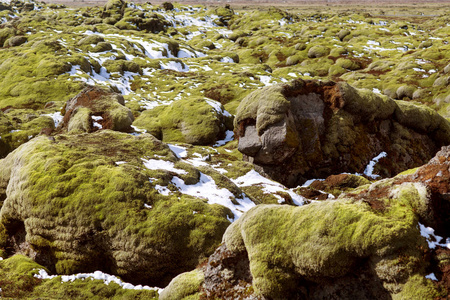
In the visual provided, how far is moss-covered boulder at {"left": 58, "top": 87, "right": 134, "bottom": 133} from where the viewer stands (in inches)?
1414

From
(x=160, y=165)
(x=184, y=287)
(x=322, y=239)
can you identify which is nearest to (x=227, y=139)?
(x=160, y=165)

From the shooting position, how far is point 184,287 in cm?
1373

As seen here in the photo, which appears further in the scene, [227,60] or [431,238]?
[227,60]

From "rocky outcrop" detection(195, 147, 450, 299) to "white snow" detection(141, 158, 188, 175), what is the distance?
36.2ft

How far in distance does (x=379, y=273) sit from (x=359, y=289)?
0.98m

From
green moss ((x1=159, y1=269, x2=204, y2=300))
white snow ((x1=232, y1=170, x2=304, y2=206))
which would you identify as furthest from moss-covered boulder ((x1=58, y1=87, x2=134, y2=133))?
green moss ((x1=159, y1=269, x2=204, y2=300))

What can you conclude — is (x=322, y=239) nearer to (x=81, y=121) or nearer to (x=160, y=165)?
(x=160, y=165)

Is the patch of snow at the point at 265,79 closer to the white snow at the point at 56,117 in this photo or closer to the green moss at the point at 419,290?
the white snow at the point at 56,117

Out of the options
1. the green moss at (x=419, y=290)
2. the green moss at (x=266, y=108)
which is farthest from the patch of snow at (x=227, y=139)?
the green moss at (x=419, y=290)

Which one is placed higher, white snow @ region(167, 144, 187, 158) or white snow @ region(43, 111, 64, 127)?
white snow @ region(167, 144, 187, 158)

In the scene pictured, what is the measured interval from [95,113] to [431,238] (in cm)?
3639

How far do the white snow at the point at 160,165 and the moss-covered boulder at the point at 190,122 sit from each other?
18.9 meters

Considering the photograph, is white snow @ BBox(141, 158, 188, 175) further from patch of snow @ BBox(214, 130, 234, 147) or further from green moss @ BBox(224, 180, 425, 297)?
patch of snow @ BBox(214, 130, 234, 147)

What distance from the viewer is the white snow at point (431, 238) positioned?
9945mm
